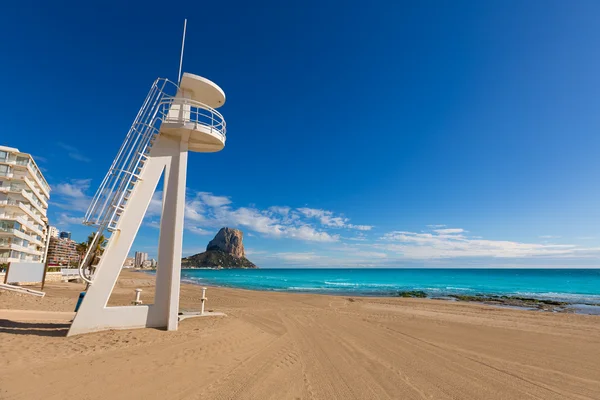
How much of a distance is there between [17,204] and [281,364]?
5516cm

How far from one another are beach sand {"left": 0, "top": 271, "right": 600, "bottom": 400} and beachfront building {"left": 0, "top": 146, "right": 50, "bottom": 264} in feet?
149

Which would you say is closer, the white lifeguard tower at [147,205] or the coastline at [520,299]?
the white lifeguard tower at [147,205]

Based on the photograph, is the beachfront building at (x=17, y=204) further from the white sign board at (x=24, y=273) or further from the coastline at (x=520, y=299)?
the coastline at (x=520, y=299)

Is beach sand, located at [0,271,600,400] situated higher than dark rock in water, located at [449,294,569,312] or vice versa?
beach sand, located at [0,271,600,400]

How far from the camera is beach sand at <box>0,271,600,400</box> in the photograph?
17.4ft

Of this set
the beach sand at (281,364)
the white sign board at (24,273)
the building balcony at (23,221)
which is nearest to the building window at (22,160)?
the building balcony at (23,221)

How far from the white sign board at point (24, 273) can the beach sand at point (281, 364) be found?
21085mm

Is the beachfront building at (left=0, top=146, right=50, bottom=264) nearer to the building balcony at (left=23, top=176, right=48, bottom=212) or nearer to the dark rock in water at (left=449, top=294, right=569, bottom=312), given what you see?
the building balcony at (left=23, top=176, right=48, bottom=212)

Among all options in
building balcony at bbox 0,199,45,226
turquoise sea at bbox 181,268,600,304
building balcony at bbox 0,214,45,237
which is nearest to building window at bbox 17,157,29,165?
building balcony at bbox 0,199,45,226

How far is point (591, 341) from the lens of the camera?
1137 cm

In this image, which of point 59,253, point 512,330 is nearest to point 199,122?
point 512,330

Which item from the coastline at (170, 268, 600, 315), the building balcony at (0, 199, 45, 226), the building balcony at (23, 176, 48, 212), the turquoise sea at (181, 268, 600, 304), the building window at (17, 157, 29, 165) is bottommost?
the turquoise sea at (181, 268, 600, 304)

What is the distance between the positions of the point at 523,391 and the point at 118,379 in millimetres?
8048

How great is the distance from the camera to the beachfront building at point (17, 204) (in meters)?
41.8
